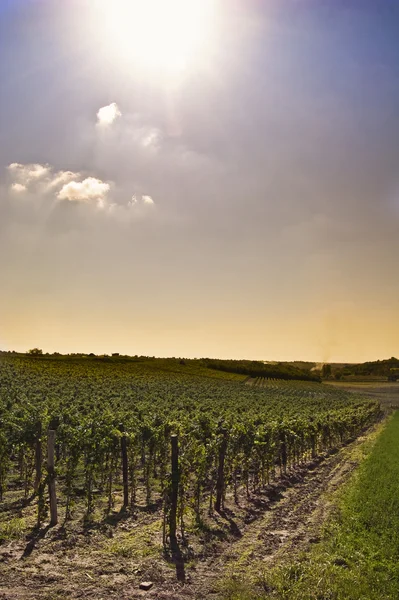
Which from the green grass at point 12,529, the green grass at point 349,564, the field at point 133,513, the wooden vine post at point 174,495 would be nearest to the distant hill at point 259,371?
the field at point 133,513

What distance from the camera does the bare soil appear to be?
29.9 ft

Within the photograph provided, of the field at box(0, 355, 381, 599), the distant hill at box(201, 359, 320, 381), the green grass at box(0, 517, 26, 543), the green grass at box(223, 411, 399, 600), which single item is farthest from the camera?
the distant hill at box(201, 359, 320, 381)

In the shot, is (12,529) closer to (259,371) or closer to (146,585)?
(146,585)

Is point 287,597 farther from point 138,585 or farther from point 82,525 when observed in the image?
point 82,525

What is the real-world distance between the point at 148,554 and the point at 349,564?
191 inches

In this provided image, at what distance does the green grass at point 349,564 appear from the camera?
876 centimetres

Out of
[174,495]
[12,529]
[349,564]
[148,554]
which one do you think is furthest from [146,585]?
[12,529]

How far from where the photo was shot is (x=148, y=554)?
36.5ft

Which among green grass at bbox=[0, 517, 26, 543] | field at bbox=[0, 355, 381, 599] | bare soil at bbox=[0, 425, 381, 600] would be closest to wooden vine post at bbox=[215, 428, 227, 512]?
field at bbox=[0, 355, 381, 599]

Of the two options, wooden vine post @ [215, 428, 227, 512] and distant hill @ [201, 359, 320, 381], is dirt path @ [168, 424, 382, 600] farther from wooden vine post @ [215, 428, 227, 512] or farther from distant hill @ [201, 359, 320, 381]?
distant hill @ [201, 359, 320, 381]

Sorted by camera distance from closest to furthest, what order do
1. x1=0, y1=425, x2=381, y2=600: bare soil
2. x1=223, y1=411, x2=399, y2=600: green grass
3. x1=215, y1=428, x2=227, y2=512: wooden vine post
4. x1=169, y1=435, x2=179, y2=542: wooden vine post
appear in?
x1=223, y1=411, x2=399, y2=600: green grass → x1=0, y1=425, x2=381, y2=600: bare soil → x1=169, y1=435, x2=179, y2=542: wooden vine post → x1=215, y1=428, x2=227, y2=512: wooden vine post

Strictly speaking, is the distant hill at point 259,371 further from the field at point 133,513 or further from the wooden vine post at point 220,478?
the wooden vine post at point 220,478

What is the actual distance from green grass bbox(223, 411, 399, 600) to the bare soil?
0.55 meters

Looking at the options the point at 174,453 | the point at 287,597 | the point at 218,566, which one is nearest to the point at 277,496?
the point at 174,453
